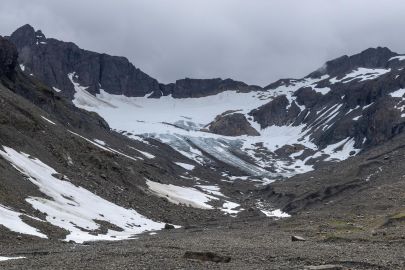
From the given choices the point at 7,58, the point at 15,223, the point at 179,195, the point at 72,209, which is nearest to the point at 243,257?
the point at 15,223

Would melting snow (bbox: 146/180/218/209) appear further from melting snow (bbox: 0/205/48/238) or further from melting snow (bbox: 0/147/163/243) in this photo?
melting snow (bbox: 0/205/48/238)

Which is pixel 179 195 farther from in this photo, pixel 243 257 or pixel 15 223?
pixel 243 257

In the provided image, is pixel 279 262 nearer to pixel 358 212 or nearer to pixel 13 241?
pixel 13 241

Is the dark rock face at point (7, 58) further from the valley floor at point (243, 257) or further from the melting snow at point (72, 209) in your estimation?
the valley floor at point (243, 257)

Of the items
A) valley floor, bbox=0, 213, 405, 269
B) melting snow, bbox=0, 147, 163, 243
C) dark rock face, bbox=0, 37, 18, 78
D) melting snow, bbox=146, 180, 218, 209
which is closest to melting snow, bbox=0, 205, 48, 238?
melting snow, bbox=0, 147, 163, 243

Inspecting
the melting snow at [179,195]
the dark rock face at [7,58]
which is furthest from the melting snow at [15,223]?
the dark rock face at [7,58]

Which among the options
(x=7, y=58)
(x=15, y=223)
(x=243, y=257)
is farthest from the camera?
(x=7, y=58)

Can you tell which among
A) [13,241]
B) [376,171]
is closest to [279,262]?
[13,241]

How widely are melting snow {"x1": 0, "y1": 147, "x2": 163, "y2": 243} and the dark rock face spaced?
90815 mm

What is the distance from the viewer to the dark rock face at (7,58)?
539ft

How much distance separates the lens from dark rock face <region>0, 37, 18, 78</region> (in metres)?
164

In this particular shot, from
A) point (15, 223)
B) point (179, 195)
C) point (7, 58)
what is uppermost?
point (7, 58)

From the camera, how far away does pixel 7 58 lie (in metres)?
166

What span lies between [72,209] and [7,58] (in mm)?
112136
